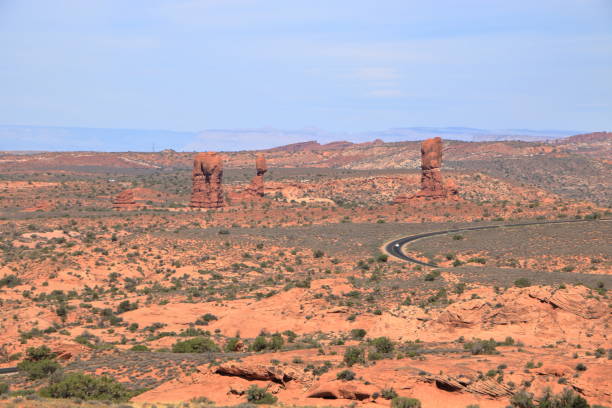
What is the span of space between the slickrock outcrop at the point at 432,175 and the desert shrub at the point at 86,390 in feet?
215

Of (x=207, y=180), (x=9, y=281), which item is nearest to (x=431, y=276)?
(x=9, y=281)

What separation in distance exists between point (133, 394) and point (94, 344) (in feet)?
39.1

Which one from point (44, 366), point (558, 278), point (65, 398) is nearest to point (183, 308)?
point (44, 366)

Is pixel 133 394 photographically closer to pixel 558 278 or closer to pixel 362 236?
pixel 558 278

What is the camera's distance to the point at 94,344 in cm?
3694

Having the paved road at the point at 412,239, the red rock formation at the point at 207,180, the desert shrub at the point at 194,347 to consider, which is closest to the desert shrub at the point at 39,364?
the desert shrub at the point at 194,347

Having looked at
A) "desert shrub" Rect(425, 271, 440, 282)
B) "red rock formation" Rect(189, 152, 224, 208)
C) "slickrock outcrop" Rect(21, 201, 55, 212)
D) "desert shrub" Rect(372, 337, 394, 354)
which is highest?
"red rock formation" Rect(189, 152, 224, 208)

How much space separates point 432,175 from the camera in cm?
8919

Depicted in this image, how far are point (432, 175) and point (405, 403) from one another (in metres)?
68.4

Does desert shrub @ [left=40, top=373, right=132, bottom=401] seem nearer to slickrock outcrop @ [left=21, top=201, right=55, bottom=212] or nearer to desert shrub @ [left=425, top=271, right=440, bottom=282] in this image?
desert shrub @ [left=425, top=271, right=440, bottom=282]

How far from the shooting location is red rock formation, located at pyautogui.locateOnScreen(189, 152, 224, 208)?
280ft

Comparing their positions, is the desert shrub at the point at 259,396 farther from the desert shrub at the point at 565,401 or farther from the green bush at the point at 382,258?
the green bush at the point at 382,258

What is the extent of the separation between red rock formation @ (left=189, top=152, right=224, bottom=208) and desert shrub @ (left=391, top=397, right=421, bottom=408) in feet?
212

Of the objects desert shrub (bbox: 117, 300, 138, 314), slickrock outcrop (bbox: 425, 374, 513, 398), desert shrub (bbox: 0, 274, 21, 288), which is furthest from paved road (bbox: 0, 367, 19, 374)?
desert shrub (bbox: 0, 274, 21, 288)
